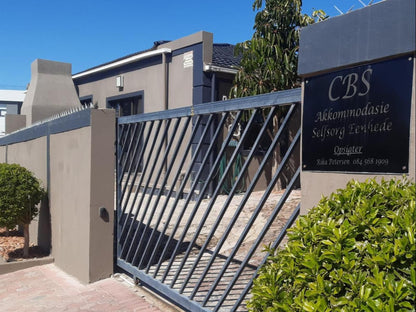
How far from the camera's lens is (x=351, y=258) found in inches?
74.1

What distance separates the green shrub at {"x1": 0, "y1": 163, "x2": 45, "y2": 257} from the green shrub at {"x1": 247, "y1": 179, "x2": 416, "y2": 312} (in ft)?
17.3

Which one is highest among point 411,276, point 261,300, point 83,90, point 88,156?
point 83,90

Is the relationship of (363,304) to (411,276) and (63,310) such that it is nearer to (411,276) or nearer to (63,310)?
(411,276)

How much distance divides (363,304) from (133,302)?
3287mm

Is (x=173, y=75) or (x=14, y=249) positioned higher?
(x=173, y=75)

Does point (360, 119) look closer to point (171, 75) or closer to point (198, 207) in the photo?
point (198, 207)

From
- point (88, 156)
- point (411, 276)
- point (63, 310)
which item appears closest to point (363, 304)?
point (411, 276)

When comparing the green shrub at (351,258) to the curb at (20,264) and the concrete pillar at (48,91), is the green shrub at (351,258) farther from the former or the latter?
the concrete pillar at (48,91)

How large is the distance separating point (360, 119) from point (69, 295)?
155 inches

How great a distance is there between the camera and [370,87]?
243 cm

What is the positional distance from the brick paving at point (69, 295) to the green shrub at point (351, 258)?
2.55 metres

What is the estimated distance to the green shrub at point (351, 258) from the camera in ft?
5.61

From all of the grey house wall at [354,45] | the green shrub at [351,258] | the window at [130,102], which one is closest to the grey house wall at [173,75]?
the window at [130,102]

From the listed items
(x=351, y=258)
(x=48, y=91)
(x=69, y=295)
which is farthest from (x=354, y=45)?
(x=48, y=91)
